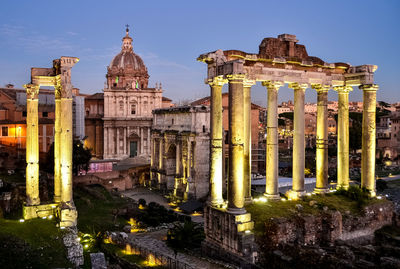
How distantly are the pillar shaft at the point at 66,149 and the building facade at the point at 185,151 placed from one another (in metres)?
18.0

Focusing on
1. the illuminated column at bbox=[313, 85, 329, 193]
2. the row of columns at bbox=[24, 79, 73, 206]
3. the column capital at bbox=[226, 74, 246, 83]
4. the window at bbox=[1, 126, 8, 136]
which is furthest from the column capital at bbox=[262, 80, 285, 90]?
the window at bbox=[1, 126, 8, 136]

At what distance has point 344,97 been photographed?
22.0 m

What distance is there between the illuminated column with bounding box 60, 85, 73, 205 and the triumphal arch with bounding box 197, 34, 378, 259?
6476 millimetres

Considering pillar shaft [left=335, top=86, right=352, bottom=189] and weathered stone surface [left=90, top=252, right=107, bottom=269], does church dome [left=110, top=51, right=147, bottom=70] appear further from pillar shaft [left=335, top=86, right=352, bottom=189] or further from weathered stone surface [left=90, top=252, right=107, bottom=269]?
weathered stone surface [left=90, top=252, right=107, bottom=269]

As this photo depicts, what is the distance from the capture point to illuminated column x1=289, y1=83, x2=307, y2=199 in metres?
19.9

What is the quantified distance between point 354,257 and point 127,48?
5041 cm

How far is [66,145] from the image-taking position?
18.5 m

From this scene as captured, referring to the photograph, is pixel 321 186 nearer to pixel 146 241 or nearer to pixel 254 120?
pixel 146 241

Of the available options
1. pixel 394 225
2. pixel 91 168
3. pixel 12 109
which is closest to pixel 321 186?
pixel 394 225

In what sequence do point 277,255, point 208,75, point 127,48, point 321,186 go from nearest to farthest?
point 277,255, point 208,75, point 321,186, point 127,48

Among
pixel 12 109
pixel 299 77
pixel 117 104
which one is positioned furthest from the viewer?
pixel 117 104

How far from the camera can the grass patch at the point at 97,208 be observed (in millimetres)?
25078

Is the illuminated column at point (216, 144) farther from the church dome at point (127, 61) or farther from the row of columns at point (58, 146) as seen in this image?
the church dome at point (127, 61)

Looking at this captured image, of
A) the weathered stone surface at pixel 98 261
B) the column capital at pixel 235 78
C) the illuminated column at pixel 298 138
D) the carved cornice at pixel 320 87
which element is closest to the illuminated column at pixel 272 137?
the illuminated column at pixel 298 138
